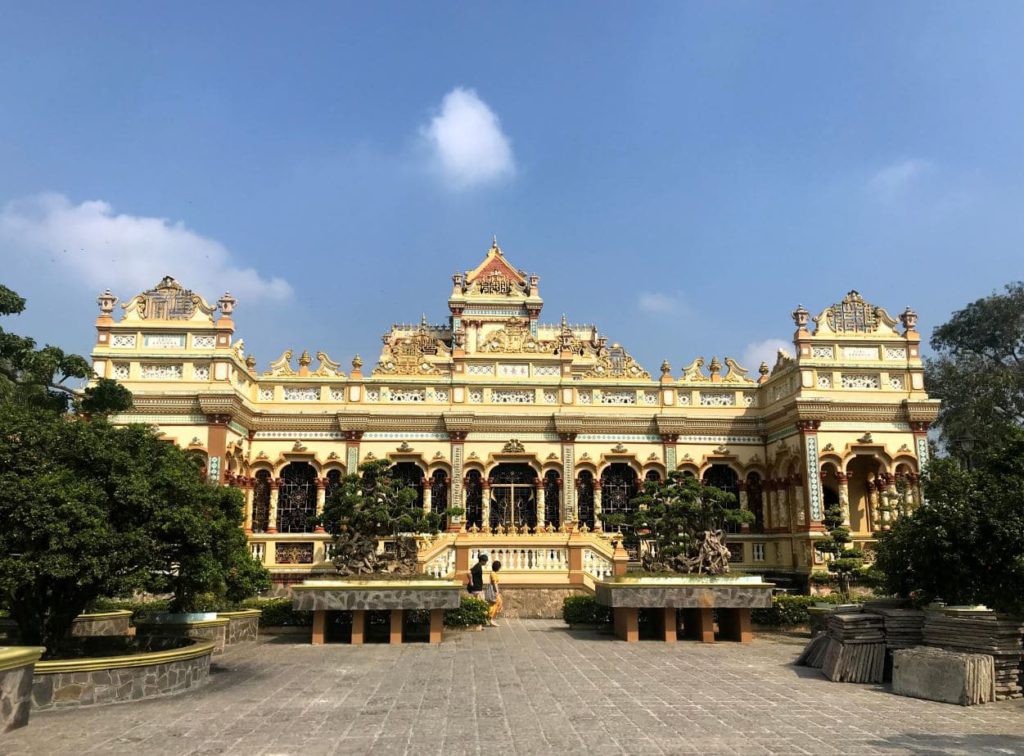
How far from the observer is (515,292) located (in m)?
36.1

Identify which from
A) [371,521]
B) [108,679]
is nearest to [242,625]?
[371,521]

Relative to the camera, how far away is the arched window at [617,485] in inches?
1023

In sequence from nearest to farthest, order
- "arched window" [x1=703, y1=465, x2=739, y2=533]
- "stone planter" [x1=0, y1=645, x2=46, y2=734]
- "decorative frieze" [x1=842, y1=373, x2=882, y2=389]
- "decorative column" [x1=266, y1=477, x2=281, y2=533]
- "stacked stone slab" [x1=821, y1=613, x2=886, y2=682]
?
"stone planter" [x1=0, y1=645, x2=46, y2=734]
"stacked stone slab" [x1=821, y1=613, x2=886, y2=682]
"decorative frieze" [x1=842, y1=373, x2=882, y2=389]
"decorative column" [x1=266, y1=477, x2=281, y2=533]
"arched window" [x1=703, y1=465, x2=739, y2=533]

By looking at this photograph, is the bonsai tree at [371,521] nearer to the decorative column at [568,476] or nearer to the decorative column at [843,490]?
the decorative column at [568,476]

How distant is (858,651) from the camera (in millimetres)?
11430

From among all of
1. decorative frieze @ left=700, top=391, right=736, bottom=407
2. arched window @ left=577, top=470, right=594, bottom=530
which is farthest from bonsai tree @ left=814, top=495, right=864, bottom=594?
arched window @ left=577, top=470, right=594, bottom=530

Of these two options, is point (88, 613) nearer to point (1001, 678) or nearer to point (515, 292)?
point (1001, 678)

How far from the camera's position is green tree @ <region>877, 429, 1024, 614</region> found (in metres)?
11.5

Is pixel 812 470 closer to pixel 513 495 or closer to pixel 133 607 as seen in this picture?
pixel 513 495

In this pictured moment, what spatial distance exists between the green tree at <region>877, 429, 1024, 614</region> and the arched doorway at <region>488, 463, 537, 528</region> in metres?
13.8

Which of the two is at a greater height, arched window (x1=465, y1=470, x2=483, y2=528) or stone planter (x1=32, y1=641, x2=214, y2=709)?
arched window (x1=465, y1=470, x2=483, y2=528)

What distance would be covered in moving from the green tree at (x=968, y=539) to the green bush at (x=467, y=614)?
8029 mm

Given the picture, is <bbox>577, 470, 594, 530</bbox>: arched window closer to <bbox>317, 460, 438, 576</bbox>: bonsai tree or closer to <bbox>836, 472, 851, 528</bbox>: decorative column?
<bbox>836, 472, 851, 528</bbox>: decorative column

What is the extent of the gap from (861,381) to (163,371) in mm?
21040
